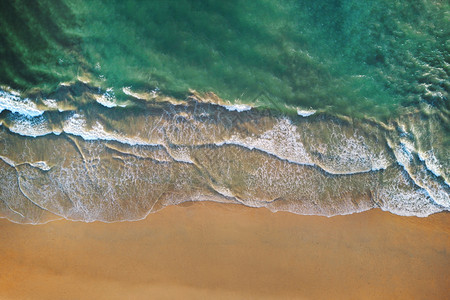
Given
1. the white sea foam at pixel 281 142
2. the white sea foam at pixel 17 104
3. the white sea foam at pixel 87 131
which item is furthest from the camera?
the white sea foam at pixel 17 104

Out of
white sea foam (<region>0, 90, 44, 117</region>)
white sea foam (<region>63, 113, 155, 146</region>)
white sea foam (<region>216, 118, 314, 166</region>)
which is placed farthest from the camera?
white sea foam (<region>0, 90, 44, 117</region>)

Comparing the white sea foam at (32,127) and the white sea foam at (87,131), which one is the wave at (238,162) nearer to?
the white sea foam at (87,131)

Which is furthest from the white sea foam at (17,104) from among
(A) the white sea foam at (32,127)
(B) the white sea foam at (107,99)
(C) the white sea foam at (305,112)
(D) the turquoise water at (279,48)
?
(C) the white sea foam at (305,112)

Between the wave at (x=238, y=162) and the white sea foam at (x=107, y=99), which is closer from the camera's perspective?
the wave at (x=238, y=162)

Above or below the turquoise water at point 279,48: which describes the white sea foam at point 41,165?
below

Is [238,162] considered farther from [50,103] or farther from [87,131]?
[50,103]

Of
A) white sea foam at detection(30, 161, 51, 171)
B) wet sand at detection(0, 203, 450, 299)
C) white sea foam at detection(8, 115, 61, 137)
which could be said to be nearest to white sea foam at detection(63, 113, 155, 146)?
white sea foam at detection(8, 115, 61, 137)

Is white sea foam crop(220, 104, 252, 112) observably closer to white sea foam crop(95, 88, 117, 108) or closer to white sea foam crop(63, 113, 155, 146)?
white sea foam crop(63, 113, 155, 146)

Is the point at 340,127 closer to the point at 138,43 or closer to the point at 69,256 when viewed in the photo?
the point at 138,43

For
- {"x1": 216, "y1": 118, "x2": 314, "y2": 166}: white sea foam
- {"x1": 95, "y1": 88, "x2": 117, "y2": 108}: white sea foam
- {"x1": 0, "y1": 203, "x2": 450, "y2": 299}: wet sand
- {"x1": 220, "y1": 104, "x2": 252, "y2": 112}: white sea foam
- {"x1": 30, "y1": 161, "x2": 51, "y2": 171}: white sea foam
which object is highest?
{"x1": 220, "y1": 104, "x2": 252, "y2": 112}: white sea foam
